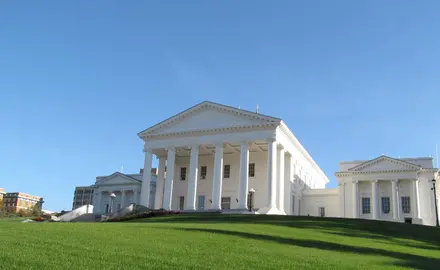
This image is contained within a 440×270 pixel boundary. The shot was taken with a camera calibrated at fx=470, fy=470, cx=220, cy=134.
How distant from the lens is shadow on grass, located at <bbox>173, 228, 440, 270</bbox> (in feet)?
60.1

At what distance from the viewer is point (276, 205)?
5100cm

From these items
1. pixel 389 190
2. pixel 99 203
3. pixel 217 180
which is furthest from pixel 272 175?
pixel 99 203

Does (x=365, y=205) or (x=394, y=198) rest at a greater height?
(x=394, y=198)

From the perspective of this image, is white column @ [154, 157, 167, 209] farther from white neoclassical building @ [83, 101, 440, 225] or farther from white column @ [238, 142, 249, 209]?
white column @ [238, 142, 249, 209]

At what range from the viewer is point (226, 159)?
58.9 meters

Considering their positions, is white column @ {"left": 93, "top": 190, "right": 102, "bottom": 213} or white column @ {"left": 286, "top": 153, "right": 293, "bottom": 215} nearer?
white column @ {"left": 286, "top": 153, "right": 293, "bottom": 215}

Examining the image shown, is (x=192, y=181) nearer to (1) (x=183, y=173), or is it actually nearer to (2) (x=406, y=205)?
(1) (x=183, y=173)

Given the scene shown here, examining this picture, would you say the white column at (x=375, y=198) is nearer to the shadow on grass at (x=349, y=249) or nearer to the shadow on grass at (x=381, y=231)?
the shadow on grass at (x=381, y=231)

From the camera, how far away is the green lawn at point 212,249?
48.9 ft

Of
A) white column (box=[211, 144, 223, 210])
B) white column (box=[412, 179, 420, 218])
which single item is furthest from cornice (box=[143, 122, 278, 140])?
white column (box=[412, 179, 420, 218])

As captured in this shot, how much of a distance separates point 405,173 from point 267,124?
63.6 feet

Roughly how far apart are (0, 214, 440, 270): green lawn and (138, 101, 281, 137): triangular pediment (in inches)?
930

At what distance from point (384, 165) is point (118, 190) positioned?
41.2 meters

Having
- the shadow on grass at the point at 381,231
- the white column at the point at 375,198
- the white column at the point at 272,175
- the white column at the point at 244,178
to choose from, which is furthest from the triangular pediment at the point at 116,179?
the shadow on grass at the point at 381,231
